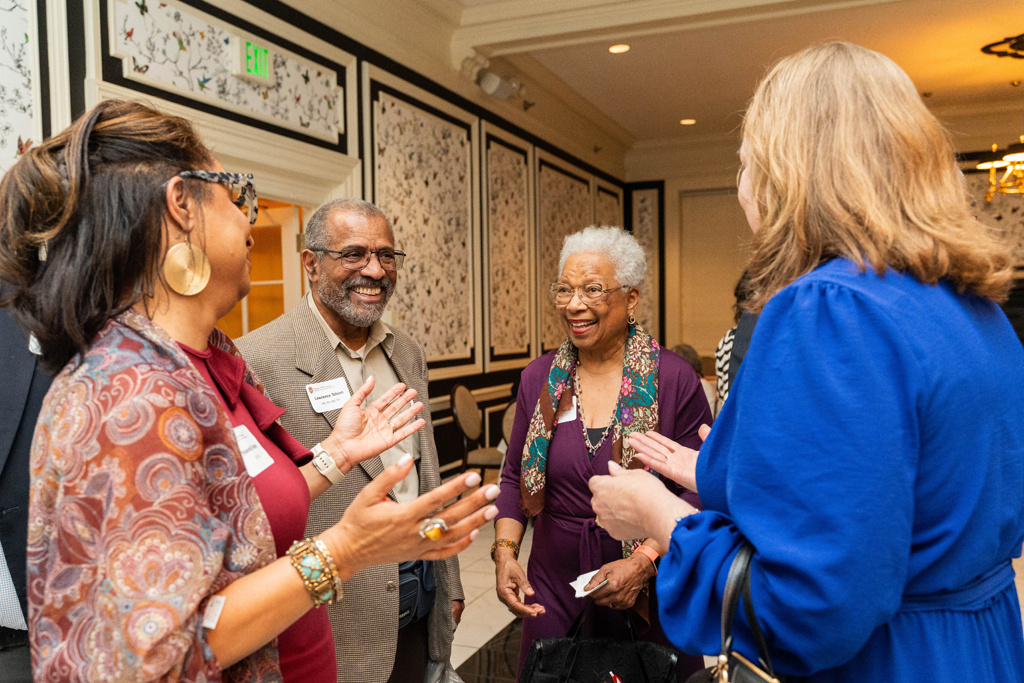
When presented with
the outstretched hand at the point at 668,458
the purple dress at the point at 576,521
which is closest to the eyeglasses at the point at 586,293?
the purple dress at the point at 576,521

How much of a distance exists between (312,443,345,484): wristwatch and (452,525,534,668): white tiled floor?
192cm

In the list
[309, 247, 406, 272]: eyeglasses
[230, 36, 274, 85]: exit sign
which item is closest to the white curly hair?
[309, 247, 406, 272]: eyeglasses

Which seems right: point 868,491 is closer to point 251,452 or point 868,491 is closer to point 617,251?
point 251,452

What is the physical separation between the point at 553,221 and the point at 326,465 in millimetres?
6499

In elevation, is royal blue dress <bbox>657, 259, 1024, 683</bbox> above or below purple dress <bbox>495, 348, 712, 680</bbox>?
above

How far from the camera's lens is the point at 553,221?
7.76 m

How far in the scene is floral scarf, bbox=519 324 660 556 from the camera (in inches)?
80.0

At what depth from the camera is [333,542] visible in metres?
1.00

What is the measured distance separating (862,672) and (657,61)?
21.0 ft

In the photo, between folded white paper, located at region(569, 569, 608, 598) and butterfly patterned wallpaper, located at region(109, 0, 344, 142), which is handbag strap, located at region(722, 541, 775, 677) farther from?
butterfly patterned wallpaper, located at region(109, 0, 344, 142)

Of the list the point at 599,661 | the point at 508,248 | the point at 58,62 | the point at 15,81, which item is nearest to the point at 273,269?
the point at 58,62

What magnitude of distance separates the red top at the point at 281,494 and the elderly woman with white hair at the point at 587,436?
75cm

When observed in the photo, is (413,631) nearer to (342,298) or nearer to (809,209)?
(342,298)

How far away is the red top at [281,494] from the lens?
1146mm
